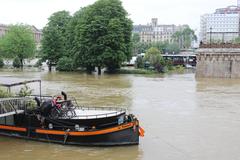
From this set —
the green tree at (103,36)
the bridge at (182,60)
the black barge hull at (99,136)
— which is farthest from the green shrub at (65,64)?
the black barge hull at (99,136)

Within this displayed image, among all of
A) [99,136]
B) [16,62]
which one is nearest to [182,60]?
[16,62]

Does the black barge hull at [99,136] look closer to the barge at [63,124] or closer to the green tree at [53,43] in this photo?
the barge at [63,124]

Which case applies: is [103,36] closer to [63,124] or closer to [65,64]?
[65,64]

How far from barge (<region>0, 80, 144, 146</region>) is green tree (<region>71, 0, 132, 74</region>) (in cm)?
→ 4420

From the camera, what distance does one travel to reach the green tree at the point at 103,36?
209 feet

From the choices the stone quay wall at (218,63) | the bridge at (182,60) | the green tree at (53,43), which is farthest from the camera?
the bridge at (182,60)

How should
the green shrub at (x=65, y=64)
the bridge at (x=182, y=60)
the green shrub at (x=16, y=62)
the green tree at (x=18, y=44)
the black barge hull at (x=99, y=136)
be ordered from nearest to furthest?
1. the black barge hull at (x=99, y=136)
2. the green shrub at (x=65, y=64)
3. the green tree at (x=18, y=44)
4. the green shrub at (x=16, y=62)
5. the bridge at (x=182, y=60)

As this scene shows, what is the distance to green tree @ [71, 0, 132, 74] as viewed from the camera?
209 ft


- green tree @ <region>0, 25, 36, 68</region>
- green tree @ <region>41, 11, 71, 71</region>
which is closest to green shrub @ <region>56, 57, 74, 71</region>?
green tree @ <region>41, 11, 71, 71</region>

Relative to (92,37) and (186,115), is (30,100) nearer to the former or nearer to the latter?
(186,115)

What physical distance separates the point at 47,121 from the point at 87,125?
6.35 feet

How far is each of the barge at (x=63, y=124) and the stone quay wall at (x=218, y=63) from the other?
144ft

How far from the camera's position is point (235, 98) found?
118 feet

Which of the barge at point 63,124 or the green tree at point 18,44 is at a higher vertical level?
the green tree at point 18,44
